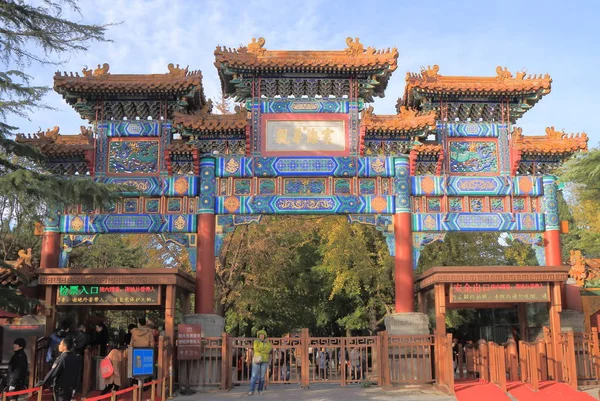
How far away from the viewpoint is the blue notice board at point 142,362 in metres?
12.3

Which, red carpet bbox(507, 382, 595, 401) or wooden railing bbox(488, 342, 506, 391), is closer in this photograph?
red carpet bbox(507, 382, 595, 401)

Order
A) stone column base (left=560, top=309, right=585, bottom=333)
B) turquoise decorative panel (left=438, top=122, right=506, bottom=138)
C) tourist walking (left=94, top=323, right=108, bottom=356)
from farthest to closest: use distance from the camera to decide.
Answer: turquoise decorative panel (left=438, top=122, right=506, bottom=138), stone column base (left=560, top=309, right=585, bottom=333), tourist walking (left=94, top=323, right=108, bottom=356)

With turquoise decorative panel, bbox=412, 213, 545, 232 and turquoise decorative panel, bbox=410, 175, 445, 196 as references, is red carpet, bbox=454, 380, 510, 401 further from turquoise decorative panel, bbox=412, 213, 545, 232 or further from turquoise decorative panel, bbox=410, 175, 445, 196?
turquoise decorative panel, bbox=410, 175, 445, 196

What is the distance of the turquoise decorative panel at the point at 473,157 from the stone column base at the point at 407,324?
170 inches

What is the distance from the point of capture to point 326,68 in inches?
688

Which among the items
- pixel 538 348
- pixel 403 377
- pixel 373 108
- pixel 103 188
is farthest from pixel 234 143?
pixel 538 348

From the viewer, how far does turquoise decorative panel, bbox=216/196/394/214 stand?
1722cm

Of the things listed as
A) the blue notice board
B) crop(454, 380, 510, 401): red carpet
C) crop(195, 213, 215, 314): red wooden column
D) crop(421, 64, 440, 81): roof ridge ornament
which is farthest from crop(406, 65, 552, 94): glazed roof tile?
Answer: the blue notice board

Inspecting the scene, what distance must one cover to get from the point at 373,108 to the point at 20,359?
10959 millimetres

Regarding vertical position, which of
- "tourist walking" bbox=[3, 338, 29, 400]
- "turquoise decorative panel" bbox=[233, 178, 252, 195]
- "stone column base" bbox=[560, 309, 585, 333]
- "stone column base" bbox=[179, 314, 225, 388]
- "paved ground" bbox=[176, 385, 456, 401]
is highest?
"turquoise decorative panel" bbox=[233, 178, 252, 195]

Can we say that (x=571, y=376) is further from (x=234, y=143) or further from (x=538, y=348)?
(x=234, y=143)

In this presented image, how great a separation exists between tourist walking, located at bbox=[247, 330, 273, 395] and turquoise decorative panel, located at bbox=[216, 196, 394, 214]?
418cm

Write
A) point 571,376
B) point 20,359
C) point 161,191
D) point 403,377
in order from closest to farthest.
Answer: point 20,359, point 571,376, point 403,377, point 161,191

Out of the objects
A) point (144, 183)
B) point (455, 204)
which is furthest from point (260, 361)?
point (455, 204)
